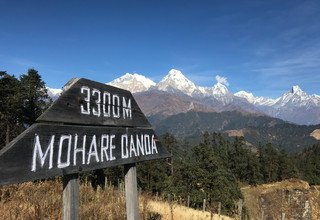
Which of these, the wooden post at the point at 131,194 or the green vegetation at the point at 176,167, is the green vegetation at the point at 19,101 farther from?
the wooden post at the point at 131,194

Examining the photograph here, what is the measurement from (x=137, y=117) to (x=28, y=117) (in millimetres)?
45117

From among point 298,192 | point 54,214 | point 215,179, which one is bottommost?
point 298,192

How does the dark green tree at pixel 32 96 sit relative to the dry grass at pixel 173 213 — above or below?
above

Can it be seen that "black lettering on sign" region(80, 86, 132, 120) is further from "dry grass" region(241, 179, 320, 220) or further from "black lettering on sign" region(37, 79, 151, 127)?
"dry grass" region(241, 179, 320, 220)

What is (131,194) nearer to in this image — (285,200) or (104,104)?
(104,104)

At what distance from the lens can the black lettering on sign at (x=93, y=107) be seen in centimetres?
371

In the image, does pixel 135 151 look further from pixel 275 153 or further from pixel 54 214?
pixel 275 153

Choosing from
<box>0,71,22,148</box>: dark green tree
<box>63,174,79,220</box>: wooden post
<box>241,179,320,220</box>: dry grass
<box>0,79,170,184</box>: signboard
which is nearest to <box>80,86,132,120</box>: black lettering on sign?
<box>0,79,170,184</box>: signboard

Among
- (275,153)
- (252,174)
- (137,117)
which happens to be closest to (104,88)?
(137,117)

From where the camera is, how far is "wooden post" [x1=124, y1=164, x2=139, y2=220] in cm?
517

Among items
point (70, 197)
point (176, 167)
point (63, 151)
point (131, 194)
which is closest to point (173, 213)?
point (131, 194)

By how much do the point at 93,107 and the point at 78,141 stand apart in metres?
0.59

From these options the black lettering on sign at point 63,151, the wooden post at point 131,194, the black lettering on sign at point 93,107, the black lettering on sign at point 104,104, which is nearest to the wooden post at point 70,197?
the black lettering on sign at point 63,151

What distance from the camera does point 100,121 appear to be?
4.43m
